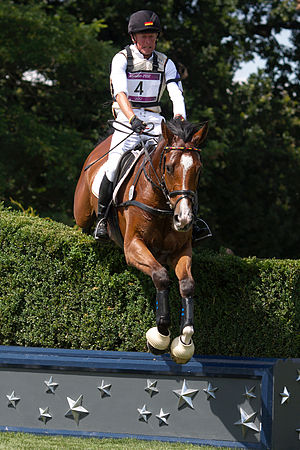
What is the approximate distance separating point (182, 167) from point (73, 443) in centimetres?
282

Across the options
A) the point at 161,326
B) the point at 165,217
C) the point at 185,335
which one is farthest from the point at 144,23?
the point at 185,335

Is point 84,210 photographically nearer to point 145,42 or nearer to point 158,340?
point 145,42

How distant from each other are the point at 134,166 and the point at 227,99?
48.9 ft

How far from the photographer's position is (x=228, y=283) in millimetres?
7082

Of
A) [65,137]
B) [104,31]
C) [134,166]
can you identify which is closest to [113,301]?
[134,166]

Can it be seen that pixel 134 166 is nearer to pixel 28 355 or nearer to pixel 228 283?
pixel 228 283

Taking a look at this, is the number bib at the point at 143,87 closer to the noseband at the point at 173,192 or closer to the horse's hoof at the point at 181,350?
the noseband at the point at 173,192

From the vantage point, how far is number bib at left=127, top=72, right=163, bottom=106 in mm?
7055

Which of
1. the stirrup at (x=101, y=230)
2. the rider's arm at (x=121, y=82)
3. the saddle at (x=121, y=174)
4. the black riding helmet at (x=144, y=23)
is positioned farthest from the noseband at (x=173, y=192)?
the black riding helmet at (x=144, y=23)

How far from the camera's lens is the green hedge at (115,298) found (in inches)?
278

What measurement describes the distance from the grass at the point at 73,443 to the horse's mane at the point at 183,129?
2888mm

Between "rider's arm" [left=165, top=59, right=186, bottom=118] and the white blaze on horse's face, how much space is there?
128 cm

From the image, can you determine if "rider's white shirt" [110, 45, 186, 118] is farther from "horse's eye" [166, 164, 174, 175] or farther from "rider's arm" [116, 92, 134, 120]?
"horse's eye" [166, 164, 174, 175]

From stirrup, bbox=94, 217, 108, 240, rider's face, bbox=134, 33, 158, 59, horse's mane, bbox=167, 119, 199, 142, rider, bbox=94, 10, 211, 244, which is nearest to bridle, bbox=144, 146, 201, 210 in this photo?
horse's mane, bbox=167, 119, 199, 142
